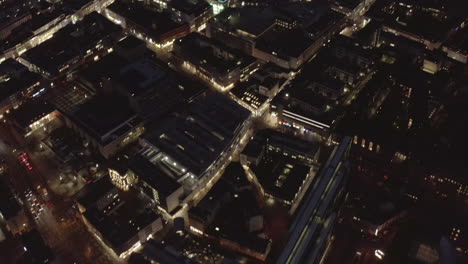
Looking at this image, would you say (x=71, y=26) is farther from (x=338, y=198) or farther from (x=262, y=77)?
(x=338, y=198)

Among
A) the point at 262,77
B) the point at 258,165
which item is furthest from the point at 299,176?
the point at 262,77

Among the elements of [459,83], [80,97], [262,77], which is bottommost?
[80,97]

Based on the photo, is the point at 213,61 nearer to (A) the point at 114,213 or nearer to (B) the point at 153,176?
(B) the point at 153,176

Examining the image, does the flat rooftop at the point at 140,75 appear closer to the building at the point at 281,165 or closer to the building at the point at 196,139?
the building at the point at 196,139

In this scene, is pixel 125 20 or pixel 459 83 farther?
pixel 125 20

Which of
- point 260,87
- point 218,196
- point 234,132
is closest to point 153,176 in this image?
point 218,196

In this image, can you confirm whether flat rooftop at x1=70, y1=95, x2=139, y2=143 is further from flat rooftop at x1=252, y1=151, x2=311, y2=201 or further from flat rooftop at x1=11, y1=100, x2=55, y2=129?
flat rooftop at x1=252, y1=151, x2=311, y2=201
